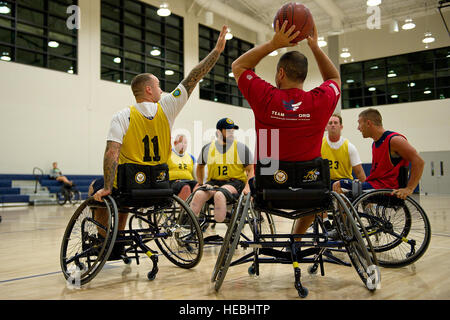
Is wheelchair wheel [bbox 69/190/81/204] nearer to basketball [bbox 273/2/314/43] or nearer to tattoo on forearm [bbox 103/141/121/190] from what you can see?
tattoo on forearm [bbox 103/141/121/190]

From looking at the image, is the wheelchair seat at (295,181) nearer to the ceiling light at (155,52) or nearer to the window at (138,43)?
the window at (138,43)

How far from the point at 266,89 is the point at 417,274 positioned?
1559 mm

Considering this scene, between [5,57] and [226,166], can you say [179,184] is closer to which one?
[226,166]

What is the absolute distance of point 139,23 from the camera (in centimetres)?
1427

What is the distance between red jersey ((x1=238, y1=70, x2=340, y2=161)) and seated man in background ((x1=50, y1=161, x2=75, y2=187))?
10248mm

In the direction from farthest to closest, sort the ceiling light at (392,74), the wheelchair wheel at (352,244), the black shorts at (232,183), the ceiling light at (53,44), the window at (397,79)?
the ceiling light at (392,74) < the window at (397,79) < the ceiling light at (53,44) < the black shorts at (232,183) < the wheelchair wheel at (352,244)

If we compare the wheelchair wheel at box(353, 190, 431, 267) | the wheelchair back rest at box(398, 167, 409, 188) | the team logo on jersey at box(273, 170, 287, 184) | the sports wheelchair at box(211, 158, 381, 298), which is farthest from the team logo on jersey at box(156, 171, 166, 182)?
the wheelchair back rest at box(398, 167, 409, 188)

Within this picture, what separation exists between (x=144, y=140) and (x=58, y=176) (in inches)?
392

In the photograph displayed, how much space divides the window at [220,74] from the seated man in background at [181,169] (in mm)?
11253

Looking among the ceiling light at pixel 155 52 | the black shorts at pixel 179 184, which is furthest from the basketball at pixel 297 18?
the ceiling light at pixel 155 52

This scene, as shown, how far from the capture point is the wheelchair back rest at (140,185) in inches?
95.8

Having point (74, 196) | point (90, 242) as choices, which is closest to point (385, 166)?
point (90, 242)

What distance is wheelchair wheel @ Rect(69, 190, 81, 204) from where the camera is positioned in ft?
36.9

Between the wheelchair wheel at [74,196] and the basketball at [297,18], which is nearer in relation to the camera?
the basketball at [297,18]
